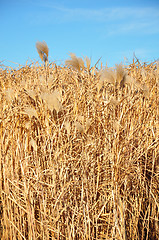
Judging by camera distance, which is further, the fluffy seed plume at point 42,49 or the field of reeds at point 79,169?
A: the fluffy seed plume at point 42,49

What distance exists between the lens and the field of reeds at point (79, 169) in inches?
48.1

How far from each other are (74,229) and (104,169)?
31 cm

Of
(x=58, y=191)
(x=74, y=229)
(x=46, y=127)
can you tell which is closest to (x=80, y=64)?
(x=46, y=127)

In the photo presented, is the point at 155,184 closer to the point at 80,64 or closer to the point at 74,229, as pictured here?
the point at 74,229

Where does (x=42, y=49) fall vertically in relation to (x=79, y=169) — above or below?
above

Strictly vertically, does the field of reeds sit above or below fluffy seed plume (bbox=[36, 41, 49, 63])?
below

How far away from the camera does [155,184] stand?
147 cm

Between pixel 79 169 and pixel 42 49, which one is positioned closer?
pixel 79 169

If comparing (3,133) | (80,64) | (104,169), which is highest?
(80,64)

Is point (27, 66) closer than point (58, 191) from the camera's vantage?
No

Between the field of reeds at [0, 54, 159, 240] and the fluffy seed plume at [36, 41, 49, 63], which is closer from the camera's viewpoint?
the field of reeds at [0, 54, 159, 240]

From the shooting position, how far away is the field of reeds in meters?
1.22

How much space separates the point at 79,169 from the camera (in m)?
1.26

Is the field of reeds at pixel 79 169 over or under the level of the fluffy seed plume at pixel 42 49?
under
